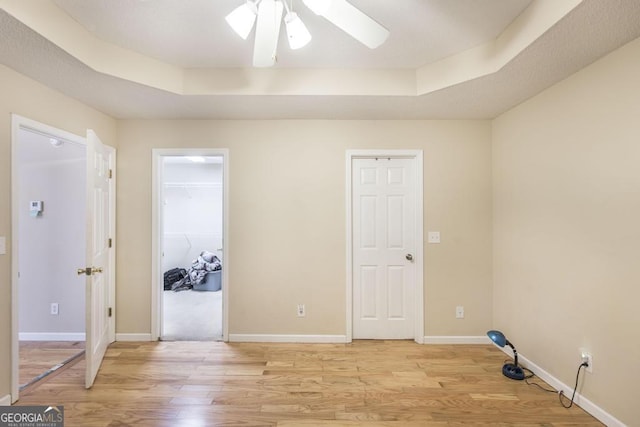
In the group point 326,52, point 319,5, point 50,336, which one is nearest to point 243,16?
point 319,5

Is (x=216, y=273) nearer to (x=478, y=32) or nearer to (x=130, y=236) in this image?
(x=130, y=236)

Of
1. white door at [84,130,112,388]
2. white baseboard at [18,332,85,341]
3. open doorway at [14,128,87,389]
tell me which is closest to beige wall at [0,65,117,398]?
white door at [84,130,112,388]

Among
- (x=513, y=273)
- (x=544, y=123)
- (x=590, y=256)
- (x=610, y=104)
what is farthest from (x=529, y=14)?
(x=513, y=273)

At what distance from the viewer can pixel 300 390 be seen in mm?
2232

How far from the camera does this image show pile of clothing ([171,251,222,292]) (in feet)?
17.8

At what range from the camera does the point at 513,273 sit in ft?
9.11

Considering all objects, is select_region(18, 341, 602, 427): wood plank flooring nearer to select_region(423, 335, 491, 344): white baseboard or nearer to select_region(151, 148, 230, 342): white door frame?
select_region(423, 335, 491, 344): white baseboard

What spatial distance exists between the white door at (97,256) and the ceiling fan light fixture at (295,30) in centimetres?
179

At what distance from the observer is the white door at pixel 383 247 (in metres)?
3.13

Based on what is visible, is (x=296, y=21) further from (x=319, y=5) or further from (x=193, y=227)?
(x=193, y=227)

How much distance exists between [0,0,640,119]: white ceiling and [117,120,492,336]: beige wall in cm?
21

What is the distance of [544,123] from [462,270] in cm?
154

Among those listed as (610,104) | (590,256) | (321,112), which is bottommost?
(590,256)

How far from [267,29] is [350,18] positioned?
44 cm
